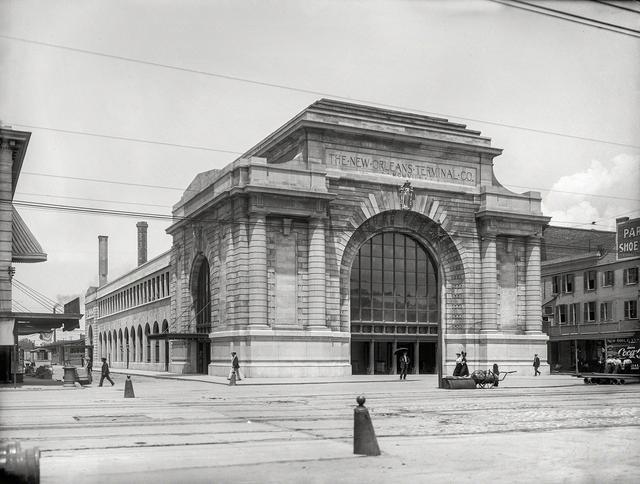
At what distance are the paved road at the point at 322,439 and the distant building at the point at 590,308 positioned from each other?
1334 inches

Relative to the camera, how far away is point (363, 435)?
43.8ft

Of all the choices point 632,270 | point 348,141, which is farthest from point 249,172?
point 632,270

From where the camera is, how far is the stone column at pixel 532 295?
53.3 meters

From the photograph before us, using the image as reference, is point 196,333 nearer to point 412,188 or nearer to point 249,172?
point 249,172

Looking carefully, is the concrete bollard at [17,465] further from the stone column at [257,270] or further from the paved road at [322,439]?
the stone column at [257,270]

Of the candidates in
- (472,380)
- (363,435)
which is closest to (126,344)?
(472,380)

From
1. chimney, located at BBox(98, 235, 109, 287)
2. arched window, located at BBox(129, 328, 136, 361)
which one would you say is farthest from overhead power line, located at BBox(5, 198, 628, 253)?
chimney, located at BBox(98, 235, 109, 287)

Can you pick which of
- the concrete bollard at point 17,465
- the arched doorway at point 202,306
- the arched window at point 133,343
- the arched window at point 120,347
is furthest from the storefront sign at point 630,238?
the arched window at point 120,347

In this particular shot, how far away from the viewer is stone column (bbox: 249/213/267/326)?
149 ft

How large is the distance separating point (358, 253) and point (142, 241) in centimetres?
5125

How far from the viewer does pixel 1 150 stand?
3403cm

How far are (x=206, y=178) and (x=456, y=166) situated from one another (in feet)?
58.9

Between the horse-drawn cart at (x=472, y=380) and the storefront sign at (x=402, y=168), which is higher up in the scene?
the storefront sign at (x=402, y=168)

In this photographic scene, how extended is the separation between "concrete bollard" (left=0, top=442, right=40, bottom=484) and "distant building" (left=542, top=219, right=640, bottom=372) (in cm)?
5093
